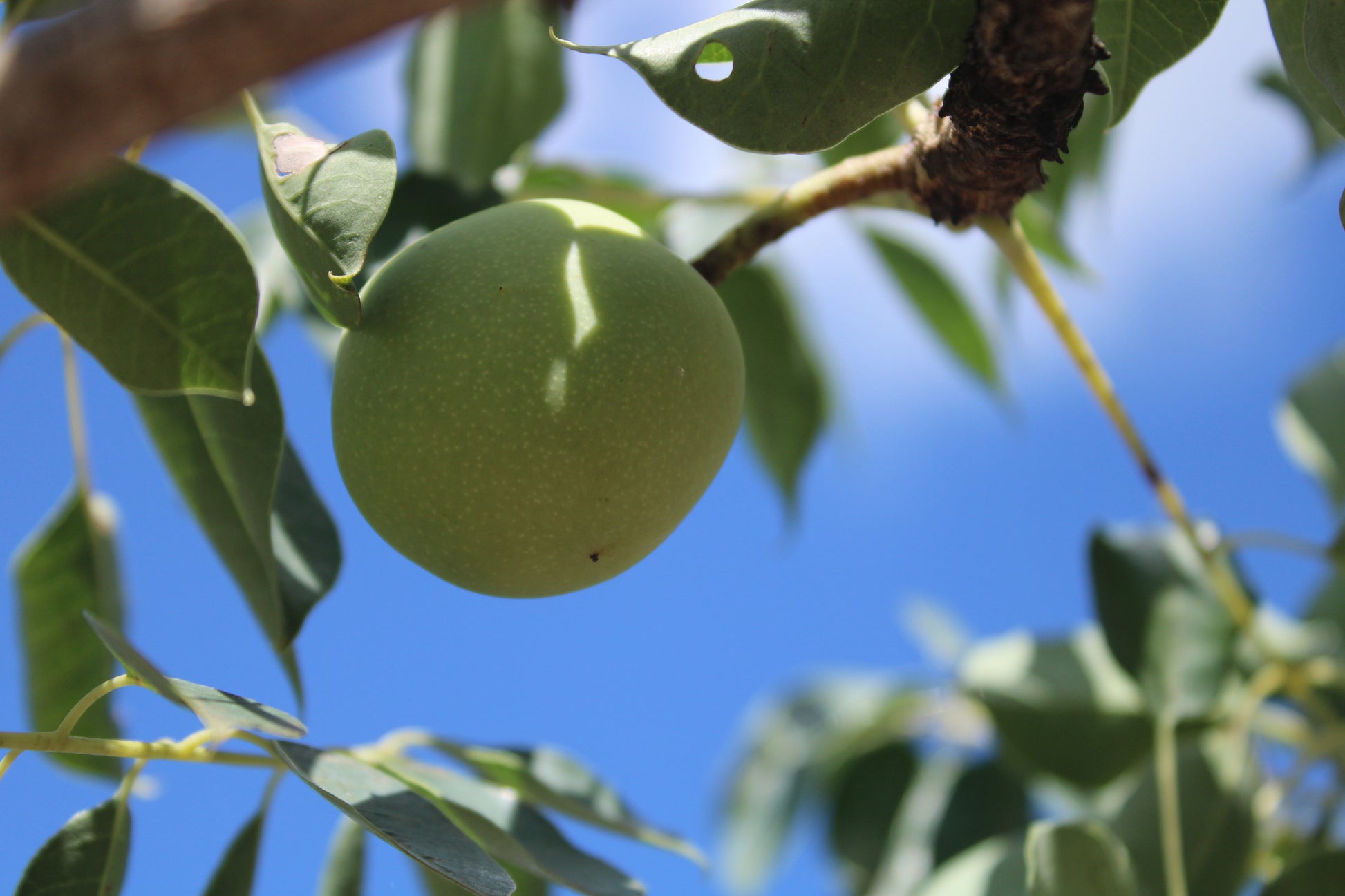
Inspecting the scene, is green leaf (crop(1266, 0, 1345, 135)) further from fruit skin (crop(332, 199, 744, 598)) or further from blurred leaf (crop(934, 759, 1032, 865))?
blurred leaf (crop(934, 759, 1032, 865))

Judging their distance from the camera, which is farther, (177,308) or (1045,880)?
(1045,880)

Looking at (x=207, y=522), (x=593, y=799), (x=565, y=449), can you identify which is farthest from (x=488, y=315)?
(x=593, y=799)

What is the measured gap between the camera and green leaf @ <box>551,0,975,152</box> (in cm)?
62

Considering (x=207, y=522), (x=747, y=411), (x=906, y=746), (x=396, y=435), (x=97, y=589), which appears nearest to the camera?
(x=396, y=435)

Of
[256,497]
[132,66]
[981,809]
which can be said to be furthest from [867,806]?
[132,66]

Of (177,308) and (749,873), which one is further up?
(177,308)

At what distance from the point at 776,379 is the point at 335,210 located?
0.86m

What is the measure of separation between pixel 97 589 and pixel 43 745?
0.49 meters

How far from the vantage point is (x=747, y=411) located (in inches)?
57.6

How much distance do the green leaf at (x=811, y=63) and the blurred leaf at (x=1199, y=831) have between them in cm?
91

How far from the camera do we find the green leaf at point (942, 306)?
5.42ft

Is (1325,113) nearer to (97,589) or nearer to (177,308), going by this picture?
(177,308)

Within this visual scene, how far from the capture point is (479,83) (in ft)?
5.15

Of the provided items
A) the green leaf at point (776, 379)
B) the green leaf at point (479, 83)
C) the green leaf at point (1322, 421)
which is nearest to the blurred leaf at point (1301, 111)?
the green leaf at point (1322, 421)
